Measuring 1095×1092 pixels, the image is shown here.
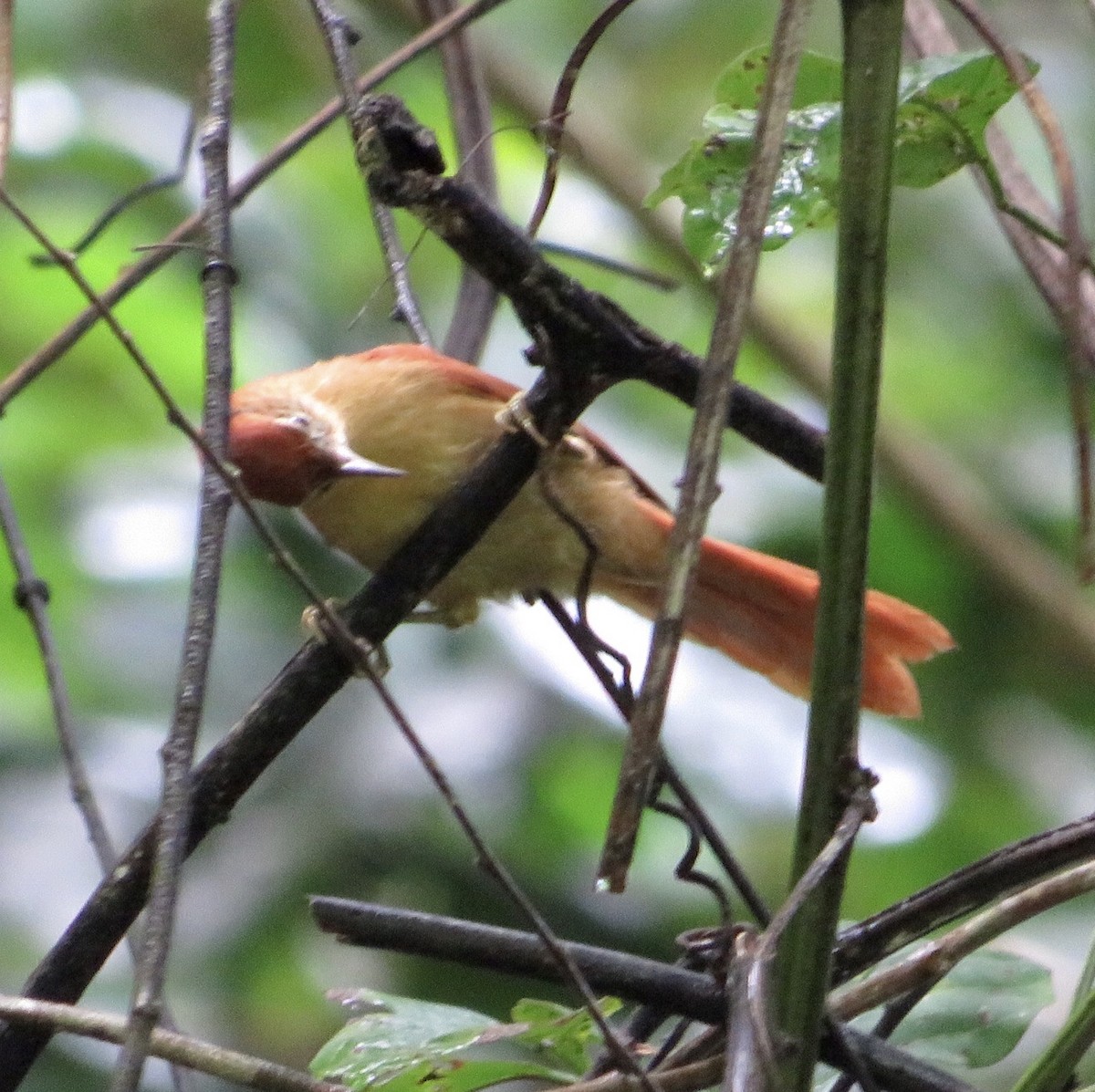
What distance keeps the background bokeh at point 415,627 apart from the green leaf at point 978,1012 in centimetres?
125

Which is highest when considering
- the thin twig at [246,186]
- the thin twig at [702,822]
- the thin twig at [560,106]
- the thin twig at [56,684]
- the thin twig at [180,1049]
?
the thin twig at [246,186]

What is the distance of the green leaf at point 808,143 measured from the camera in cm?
137

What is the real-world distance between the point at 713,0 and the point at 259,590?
196 cm

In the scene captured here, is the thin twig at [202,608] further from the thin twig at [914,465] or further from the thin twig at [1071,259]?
the thin twig at [914,465]

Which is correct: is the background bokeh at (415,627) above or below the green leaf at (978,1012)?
above

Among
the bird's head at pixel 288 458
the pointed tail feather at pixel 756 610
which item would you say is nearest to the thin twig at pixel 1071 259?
the bird's head at pixel 288 458

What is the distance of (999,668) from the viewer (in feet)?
10.3

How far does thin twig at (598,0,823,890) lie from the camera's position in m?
0.99

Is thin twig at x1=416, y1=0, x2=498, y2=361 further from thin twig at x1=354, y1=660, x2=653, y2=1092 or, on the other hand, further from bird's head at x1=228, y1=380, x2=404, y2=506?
thin twig at x1=354, y1=660, x2=653, y2=1092

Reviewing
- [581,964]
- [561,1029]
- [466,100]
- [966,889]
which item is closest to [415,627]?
[466,100]

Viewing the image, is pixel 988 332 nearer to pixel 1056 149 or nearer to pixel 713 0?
pixel 713 0

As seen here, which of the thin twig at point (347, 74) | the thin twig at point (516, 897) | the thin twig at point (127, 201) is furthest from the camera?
the thin twig at point (127, 201)

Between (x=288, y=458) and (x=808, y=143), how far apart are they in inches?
45.1

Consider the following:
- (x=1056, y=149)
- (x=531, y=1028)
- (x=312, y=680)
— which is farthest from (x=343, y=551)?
(x=1056, y=149)
